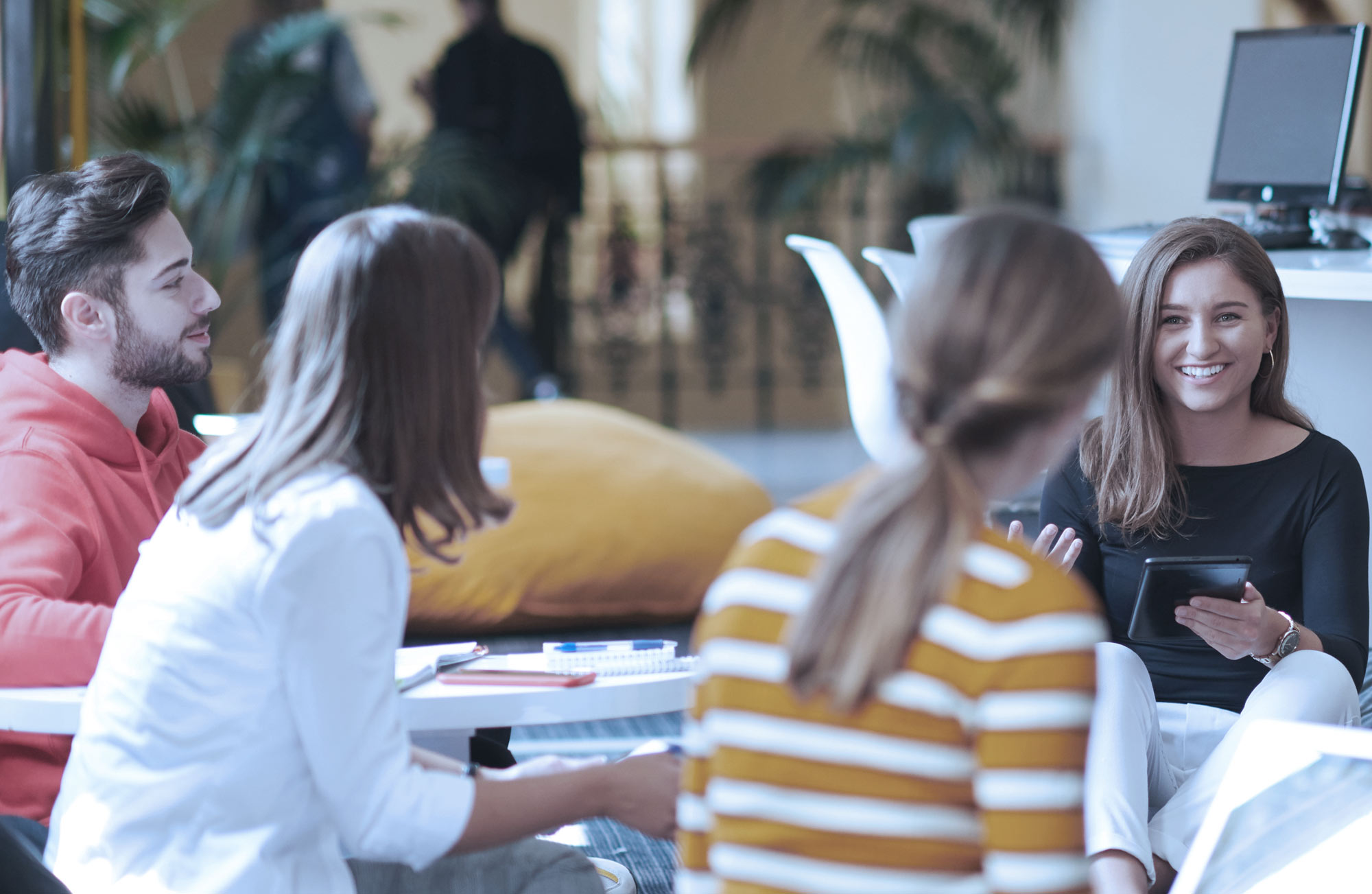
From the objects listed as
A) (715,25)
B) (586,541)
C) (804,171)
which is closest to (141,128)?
(586,541)

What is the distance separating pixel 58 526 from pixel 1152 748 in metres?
1.21

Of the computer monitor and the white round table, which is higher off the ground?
the computer monitor

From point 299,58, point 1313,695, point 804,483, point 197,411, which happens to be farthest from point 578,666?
point 299,58

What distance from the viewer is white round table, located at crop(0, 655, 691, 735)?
132 cm

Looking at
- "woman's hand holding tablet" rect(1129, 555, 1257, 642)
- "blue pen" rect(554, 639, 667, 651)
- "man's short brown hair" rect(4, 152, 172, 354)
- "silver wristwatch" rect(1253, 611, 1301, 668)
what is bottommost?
"silver wristwatch" rect(1253, 611, 1301, 668)

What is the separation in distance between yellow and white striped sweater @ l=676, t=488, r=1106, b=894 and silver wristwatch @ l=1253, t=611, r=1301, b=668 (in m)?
0.85

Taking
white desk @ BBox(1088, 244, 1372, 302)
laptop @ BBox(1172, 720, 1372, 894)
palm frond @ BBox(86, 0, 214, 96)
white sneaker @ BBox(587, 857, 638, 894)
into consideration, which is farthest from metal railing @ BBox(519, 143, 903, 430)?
laptop @ BBox(1172, 720, 1372, 894)

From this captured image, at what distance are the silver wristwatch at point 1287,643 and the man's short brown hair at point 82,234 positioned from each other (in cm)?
134

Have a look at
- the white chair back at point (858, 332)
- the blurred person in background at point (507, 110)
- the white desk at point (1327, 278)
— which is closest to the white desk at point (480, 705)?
the white desk at point (1327, 278)

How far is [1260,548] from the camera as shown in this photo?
1780 millimetres

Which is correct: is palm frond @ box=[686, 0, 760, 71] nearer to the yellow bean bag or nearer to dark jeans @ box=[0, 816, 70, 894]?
the yellow bean bag

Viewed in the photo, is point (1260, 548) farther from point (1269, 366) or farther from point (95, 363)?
point (95, 363)

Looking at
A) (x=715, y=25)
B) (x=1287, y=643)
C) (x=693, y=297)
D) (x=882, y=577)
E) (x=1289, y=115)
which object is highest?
(x=715, y=25)

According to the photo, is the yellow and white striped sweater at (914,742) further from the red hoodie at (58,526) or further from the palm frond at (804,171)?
the palm frond at (804,171)
